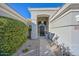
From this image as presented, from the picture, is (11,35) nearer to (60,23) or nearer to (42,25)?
(42,25)

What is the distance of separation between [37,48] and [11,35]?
656 millimetres

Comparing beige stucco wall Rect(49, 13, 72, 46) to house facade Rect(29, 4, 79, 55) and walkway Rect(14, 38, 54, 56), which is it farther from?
walkway Rect(14, 38, 54, 56)

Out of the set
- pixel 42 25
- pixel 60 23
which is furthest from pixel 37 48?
pixel 60 23

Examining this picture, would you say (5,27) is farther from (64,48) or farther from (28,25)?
(64,48)

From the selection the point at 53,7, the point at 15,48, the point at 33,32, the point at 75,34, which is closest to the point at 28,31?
the point at 33,32

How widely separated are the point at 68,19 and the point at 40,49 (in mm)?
917

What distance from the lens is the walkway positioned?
4.07 metres

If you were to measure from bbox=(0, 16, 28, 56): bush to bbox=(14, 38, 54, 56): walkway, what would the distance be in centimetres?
11

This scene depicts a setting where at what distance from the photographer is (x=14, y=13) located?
4117 mm

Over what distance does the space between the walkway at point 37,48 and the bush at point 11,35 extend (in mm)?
112

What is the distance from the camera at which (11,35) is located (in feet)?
13.1

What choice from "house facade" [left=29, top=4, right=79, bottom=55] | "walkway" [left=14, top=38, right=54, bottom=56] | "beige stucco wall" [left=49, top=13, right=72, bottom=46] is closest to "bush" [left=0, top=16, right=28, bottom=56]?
"walkway" [left=14, top=38, right=54, bottom=56]

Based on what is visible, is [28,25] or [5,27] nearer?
[5,27]

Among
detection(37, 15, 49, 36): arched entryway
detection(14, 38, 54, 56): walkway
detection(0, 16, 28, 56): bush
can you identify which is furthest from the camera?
detection(37, 15, 49, 36): arched entryway
